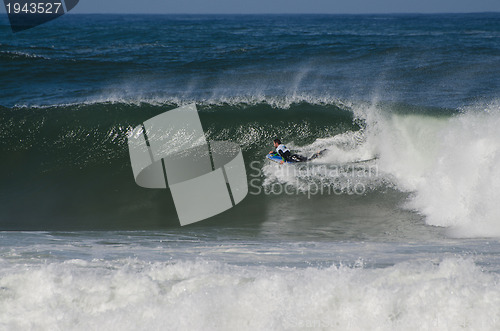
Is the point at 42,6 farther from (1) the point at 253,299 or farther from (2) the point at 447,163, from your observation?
(1) the point at 253,299

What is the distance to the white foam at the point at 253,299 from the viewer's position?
4.58 meters

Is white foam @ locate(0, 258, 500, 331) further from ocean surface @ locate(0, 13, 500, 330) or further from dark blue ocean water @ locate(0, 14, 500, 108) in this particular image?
dark blue ocean water @ locate(0, 14, 500, 108)

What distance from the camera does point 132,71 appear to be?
840 inches

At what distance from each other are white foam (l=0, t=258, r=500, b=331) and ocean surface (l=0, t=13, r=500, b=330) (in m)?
0.02

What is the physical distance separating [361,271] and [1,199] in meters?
7.75

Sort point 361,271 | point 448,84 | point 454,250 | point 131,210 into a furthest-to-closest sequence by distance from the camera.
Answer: point 448,84
point 131,210
point 454,250
point 361,271

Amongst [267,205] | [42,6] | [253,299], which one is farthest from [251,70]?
[42,6]

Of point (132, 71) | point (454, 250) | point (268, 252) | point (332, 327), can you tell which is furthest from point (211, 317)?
point (132, 71)

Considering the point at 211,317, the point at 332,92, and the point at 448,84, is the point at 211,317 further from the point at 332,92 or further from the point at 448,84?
the point at 448,84

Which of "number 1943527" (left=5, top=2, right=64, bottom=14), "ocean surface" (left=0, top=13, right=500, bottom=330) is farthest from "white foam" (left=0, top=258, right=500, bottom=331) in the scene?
"number 1943527" (left=5, top=2, right=64, bottom=14)

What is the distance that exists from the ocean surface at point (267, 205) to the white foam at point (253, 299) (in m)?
0.02

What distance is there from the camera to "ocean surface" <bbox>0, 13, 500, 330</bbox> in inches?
187

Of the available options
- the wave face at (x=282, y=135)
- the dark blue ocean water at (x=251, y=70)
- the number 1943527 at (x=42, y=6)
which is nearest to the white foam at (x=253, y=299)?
the wave face at (x=282, y=135)

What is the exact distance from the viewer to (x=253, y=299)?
191 inches
